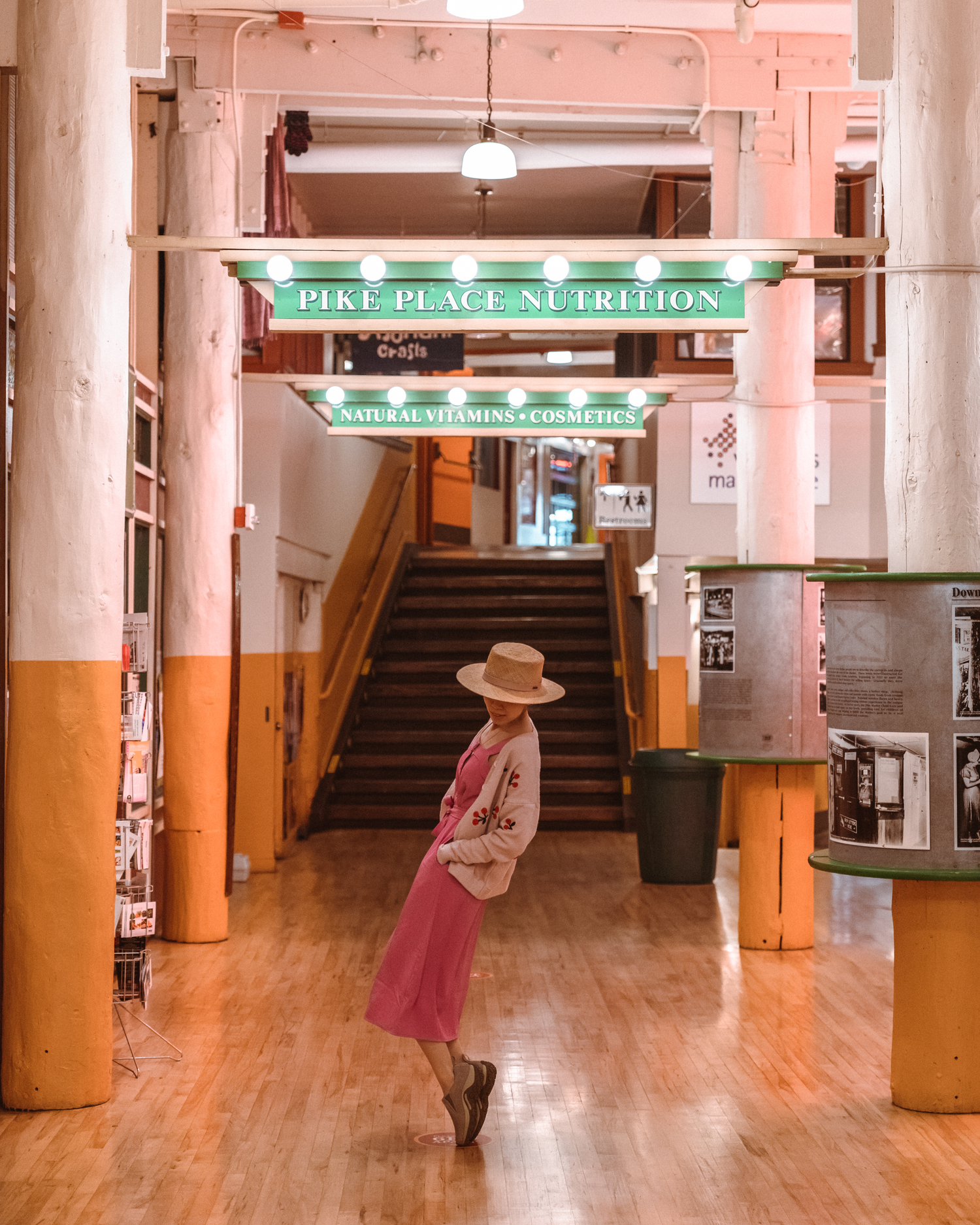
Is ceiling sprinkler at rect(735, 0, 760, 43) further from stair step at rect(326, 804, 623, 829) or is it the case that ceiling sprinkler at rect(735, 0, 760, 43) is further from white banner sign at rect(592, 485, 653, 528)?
stair step at rect(326, 804, 623, 829)

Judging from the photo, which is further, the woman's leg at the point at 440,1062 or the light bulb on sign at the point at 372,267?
the light bulb on sign at the point at 372,267

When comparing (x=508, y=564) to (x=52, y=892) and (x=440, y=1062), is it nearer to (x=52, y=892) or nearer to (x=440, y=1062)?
(x=52, y=892)

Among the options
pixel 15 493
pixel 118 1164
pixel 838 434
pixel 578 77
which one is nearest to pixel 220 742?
pixel 15 493

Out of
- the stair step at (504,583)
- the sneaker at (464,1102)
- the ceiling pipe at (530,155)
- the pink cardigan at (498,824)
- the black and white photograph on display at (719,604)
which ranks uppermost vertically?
the ceiling pipe at (530,155)

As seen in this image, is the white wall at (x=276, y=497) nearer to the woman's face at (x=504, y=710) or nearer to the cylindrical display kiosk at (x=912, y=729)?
the woman's face at (x=504, y=710)

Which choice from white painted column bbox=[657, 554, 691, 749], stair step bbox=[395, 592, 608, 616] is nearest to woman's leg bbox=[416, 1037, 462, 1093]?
white painted column bbox=[657, 554, 691, 749]

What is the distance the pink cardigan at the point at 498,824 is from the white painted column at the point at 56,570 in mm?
1375

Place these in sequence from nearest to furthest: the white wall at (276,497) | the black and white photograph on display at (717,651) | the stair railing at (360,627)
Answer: the black and white photograph on display at (717,651) → the white wall at (276,497) → the stair railing at (360,627)

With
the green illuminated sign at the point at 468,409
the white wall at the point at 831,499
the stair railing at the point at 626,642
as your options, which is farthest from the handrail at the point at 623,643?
the green illuminated sign at the point at 468,409

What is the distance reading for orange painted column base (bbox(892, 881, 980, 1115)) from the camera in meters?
4.75

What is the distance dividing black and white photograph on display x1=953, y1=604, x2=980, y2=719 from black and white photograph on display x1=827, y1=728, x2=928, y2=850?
17 centimetres

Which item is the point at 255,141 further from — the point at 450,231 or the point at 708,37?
the point at 450,231

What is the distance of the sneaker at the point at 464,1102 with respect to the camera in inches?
175

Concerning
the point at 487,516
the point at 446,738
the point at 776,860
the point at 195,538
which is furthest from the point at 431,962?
the point at 487,516
